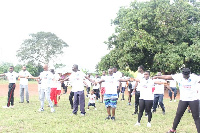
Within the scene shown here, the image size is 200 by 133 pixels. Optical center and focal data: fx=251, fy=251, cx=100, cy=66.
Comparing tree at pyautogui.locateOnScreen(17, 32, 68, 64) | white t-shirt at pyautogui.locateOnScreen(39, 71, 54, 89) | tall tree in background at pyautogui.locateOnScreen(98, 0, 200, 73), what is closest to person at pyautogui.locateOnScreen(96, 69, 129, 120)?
white t-shirt at pyautogui.locateOnScreen(39, 71, 54, 89)

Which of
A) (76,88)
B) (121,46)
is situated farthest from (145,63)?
(76,88)

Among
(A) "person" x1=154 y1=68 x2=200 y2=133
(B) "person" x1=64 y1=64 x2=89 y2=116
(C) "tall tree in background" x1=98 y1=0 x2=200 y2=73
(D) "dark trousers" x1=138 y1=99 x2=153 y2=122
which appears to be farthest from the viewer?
(C) "tall tree in background" x1=98 y1=0 x2=200 y2=73

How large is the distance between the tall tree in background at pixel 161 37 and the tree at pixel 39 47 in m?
32.2

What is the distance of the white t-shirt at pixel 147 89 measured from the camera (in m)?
8.10

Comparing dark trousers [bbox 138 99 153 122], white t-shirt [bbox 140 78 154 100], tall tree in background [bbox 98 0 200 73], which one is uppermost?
tall tree in background [bbox 98 0 200 73]

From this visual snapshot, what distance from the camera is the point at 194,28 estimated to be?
86.8 ft

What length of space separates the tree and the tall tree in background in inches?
1269

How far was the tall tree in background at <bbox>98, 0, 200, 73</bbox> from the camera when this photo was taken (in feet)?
81.3

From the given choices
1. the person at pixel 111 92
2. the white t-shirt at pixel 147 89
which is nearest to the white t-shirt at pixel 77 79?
the person at pixel 111 92

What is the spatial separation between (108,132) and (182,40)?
72.4 ft

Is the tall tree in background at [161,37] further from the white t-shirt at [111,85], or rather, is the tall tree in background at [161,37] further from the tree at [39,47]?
the tree at [39,47]

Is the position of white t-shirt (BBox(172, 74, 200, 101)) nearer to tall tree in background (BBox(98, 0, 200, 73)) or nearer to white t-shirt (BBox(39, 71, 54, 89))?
white t-shirt (BBox(39, 71, 54, 89))

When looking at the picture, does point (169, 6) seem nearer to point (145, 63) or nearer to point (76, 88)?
point (145, 63)

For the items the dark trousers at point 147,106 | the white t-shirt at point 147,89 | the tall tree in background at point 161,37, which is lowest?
the dark trousers at point 147,106
